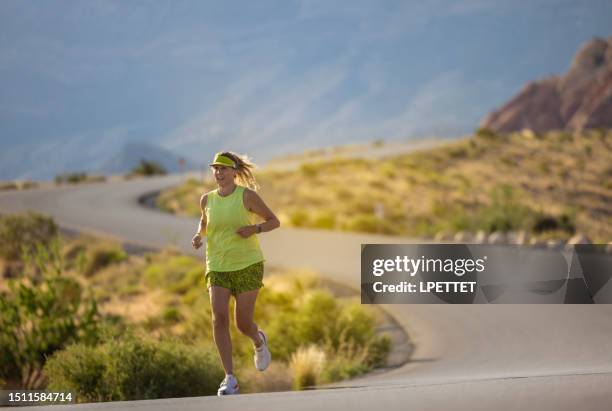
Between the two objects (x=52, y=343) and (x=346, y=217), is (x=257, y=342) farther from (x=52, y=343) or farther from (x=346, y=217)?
(x=346, y=217)

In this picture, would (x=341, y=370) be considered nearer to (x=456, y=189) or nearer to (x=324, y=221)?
(x=324, y=221)

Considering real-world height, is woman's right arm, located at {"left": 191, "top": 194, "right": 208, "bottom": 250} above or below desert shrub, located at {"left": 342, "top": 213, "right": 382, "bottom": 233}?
below

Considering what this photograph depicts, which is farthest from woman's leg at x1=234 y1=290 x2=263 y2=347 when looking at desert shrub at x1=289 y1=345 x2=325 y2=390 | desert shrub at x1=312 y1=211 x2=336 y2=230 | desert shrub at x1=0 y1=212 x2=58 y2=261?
desert shrub at x1=312 y1=211 x2=336 y2=230

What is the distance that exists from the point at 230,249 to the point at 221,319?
54 cm

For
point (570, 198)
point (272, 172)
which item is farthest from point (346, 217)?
point (272, 172)

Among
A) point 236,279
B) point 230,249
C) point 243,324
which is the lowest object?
point 243,324

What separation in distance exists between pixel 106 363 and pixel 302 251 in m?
13.4

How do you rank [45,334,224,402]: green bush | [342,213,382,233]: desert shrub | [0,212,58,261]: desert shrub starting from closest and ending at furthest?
[45,334,224,402]: green bush, [0,212,58,261]: desert shrub, [342,213,382,233]: desert shrub

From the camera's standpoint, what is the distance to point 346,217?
97.8 ft

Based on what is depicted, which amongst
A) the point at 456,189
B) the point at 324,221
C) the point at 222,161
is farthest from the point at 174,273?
the point at 456,189

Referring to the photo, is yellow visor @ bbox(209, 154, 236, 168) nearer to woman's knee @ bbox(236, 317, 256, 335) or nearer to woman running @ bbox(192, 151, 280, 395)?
woman running @ bbox(192, 151, 280, 395)

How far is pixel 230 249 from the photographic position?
665 centimetres

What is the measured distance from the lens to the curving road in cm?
617

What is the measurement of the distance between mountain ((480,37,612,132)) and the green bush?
200ft
